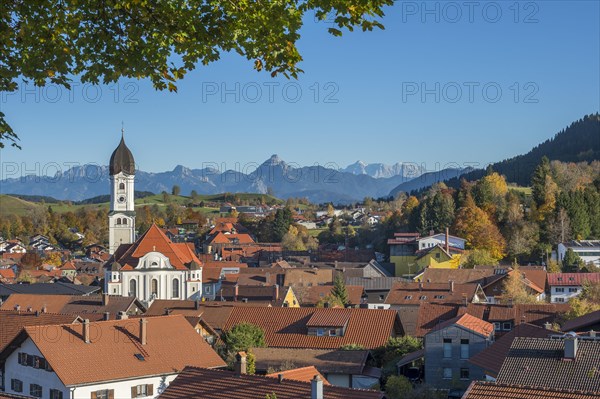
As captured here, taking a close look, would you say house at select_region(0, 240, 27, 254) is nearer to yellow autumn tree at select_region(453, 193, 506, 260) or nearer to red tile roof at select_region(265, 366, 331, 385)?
yellow autumn tree at select_region(453, 193, 506, 260)

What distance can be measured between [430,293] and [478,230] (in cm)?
2482

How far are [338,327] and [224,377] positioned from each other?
15364 mm

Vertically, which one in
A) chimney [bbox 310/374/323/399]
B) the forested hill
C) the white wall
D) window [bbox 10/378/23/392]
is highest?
the forested hill

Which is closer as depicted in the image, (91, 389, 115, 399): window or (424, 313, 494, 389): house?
(91, 389, 115, 399): window

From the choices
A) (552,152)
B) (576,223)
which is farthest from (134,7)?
(552,152)

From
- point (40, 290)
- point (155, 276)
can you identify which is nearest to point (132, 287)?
point (155, 276)

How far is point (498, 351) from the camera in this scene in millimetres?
26609

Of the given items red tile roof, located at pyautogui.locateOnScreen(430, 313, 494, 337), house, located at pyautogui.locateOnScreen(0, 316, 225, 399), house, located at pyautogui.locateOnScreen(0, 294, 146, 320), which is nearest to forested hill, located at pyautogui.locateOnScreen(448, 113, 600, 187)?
house, located at pyautogui.locateOnScreen(0, 294, 146, 320)

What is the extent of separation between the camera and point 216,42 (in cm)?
715

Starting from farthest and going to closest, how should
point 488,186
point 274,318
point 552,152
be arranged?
point 552,152 < point 488,186 < point 274,318

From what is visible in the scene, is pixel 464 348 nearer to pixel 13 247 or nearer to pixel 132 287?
pixel 132 287

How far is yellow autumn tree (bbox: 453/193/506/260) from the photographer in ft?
238

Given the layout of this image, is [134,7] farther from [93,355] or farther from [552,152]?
[552,152]

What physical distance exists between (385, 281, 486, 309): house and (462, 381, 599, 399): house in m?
31.5
